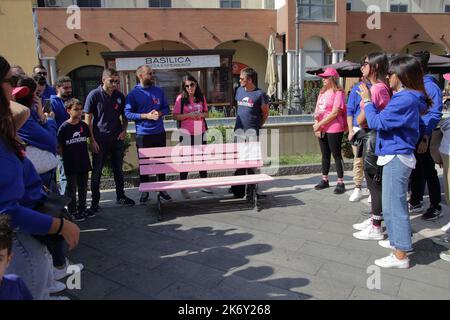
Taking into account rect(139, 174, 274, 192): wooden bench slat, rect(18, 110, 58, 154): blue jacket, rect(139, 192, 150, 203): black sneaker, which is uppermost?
rect(18, 110, 58, 154): blue jacket

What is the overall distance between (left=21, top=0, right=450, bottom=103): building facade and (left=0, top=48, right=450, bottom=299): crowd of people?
13.3m

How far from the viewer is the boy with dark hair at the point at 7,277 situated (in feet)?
6.00

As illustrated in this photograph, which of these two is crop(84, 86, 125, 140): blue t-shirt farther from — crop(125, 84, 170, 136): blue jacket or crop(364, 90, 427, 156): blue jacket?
crop(364, 90, 427, 156): blue jacket

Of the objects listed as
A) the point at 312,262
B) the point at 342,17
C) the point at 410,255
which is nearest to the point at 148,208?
the point at 312,262

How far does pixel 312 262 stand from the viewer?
3.71 metres

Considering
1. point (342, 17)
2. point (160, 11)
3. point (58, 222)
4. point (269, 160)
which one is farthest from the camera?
point (342, 17)

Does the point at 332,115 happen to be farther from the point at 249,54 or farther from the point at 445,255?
the point at 249,54

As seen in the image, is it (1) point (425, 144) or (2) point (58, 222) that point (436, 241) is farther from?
(2) point (58, 222)

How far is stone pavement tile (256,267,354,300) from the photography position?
123 inches

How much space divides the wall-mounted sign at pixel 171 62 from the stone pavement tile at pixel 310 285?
622 inches

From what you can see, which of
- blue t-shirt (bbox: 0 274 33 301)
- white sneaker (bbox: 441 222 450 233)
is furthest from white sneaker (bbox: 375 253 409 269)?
A: blue t-shirt (bbox: 0 274 33 301)

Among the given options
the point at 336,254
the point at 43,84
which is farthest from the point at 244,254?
the point at 43,84

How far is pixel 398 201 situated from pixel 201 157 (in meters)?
2.90
